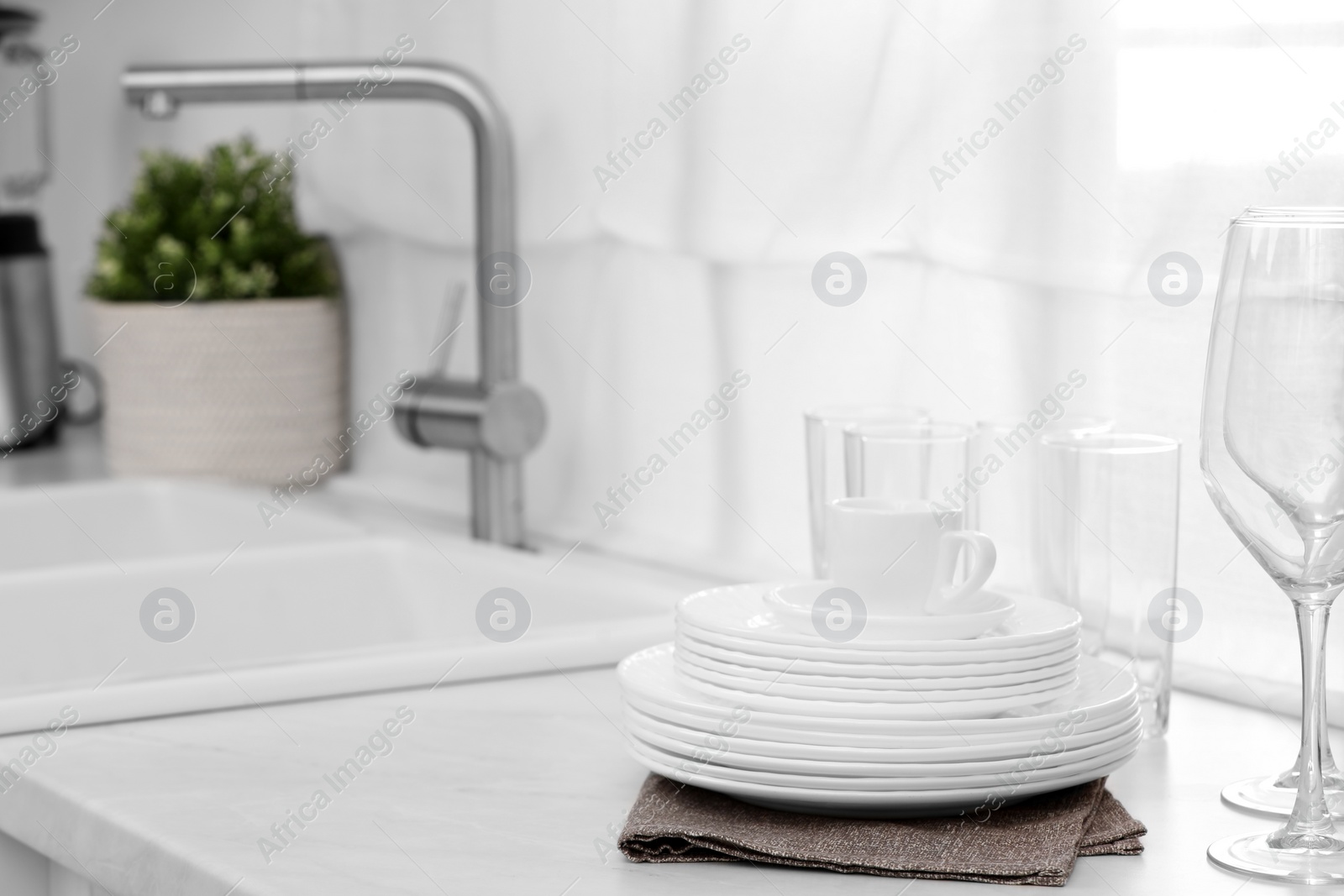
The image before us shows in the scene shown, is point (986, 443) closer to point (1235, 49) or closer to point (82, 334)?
point (1235, 49)

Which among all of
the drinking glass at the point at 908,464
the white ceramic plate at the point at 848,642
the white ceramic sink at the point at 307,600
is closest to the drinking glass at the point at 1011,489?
the drinking glass at the point at 908,464

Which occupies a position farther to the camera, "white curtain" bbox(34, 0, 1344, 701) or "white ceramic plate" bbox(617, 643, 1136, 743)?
"white curtain" bbox(34, 0, 1344, 701)

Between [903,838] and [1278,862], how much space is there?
0.15 metres

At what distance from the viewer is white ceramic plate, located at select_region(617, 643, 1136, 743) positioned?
680mm

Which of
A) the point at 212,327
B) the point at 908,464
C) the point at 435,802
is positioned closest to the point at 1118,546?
the point at 908,464

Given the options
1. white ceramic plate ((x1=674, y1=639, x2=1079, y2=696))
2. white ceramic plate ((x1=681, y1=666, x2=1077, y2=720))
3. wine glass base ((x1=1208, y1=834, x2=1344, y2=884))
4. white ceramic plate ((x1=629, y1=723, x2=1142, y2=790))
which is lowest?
wine glass base ((x1=1208, y1=834, x2=1344, y2=884))

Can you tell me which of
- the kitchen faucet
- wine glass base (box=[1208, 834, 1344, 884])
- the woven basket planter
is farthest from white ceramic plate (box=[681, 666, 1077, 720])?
the woven basket planter

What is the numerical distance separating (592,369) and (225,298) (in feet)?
1.53

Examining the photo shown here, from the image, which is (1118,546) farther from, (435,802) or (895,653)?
(435,802)

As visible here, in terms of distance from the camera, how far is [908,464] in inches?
35.9

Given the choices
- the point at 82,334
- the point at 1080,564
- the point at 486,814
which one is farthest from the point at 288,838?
the point at 82,334

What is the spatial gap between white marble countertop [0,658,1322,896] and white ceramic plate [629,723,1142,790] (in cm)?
4

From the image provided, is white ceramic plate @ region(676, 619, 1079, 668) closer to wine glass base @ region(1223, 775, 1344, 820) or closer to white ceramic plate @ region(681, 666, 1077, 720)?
white ceramic plate @ region(681, 666, 1077, 720)

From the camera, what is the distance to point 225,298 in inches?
67.1
